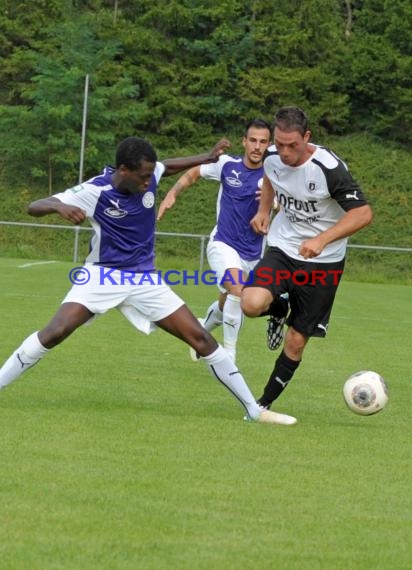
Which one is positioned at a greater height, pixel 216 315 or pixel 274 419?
pixel 274 419

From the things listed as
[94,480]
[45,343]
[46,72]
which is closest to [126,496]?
[94,480]

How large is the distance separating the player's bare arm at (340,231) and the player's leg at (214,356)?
2.87 ft

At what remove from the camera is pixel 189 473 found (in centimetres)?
611

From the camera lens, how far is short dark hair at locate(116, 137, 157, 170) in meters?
7.75

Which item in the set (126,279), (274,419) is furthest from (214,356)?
(126,279)

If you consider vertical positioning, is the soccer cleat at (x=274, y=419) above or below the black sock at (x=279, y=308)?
below

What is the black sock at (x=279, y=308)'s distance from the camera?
8570 mm

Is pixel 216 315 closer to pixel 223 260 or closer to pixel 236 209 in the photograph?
pixel 223 260

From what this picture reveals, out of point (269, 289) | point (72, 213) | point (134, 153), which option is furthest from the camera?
point (269, 289)

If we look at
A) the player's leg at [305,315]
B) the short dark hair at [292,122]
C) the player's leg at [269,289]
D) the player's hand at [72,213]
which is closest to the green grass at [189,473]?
the player's leg at [305,315]

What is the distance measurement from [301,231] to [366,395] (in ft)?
4.05

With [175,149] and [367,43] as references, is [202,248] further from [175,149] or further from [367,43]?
[367,43]

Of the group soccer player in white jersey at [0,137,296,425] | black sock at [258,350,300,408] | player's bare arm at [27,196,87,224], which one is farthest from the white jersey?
player's bare arm at [27,196,87,224]

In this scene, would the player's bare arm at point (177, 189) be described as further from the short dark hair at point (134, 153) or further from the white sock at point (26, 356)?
the white sock at point (26, 356)
